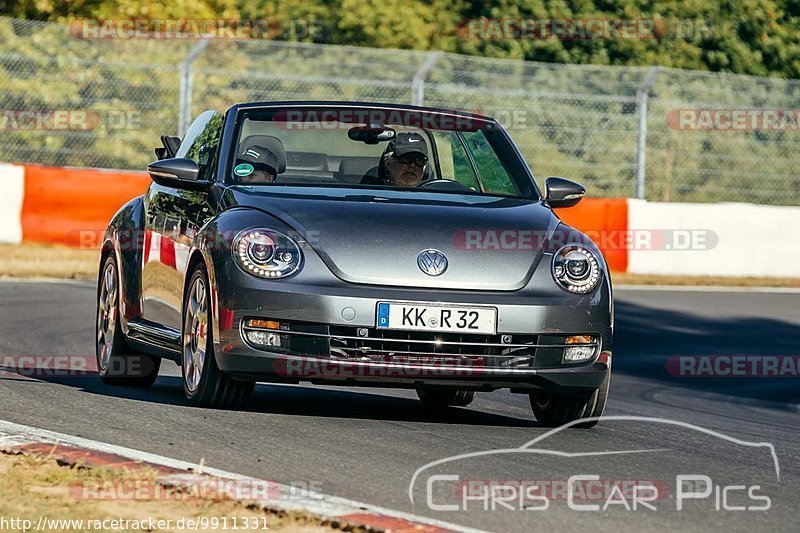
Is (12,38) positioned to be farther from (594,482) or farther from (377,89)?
(594,482)

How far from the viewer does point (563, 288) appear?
7.57 metres

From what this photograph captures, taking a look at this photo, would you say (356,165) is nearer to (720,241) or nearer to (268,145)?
(268,145)

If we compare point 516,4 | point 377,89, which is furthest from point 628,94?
point 516,4

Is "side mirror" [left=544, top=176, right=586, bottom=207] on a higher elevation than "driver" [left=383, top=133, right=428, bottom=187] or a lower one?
lower

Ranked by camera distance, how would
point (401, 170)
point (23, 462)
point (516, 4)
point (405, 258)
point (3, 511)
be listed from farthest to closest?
1. point (516, 4)
2. point (401, 170)
3. point (405, 258)
4. point (23, 462)
5. point (3, 511)

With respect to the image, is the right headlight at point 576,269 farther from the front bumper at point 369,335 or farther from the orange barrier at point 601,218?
the orange barrier at point 601,218

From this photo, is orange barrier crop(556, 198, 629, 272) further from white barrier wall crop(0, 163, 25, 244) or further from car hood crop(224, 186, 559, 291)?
car hood crop(224, 186, 559, 291)

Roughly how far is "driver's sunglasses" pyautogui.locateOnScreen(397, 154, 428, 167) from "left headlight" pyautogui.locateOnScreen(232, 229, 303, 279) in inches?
59.8

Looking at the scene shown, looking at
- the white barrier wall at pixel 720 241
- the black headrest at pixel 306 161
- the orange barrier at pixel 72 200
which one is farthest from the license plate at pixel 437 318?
the white barrier wall at pixel 720 241

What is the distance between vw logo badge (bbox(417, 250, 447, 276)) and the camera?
7.36 m

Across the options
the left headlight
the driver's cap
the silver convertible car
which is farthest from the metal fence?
the left headlight

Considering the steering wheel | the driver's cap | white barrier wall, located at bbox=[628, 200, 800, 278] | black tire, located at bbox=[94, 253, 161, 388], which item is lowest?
white barrier wall, located at bbox=[628, 200, 800, 278]

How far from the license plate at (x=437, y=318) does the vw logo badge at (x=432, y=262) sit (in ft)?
0.54

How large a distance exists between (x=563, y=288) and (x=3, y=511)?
3204 millimetres
